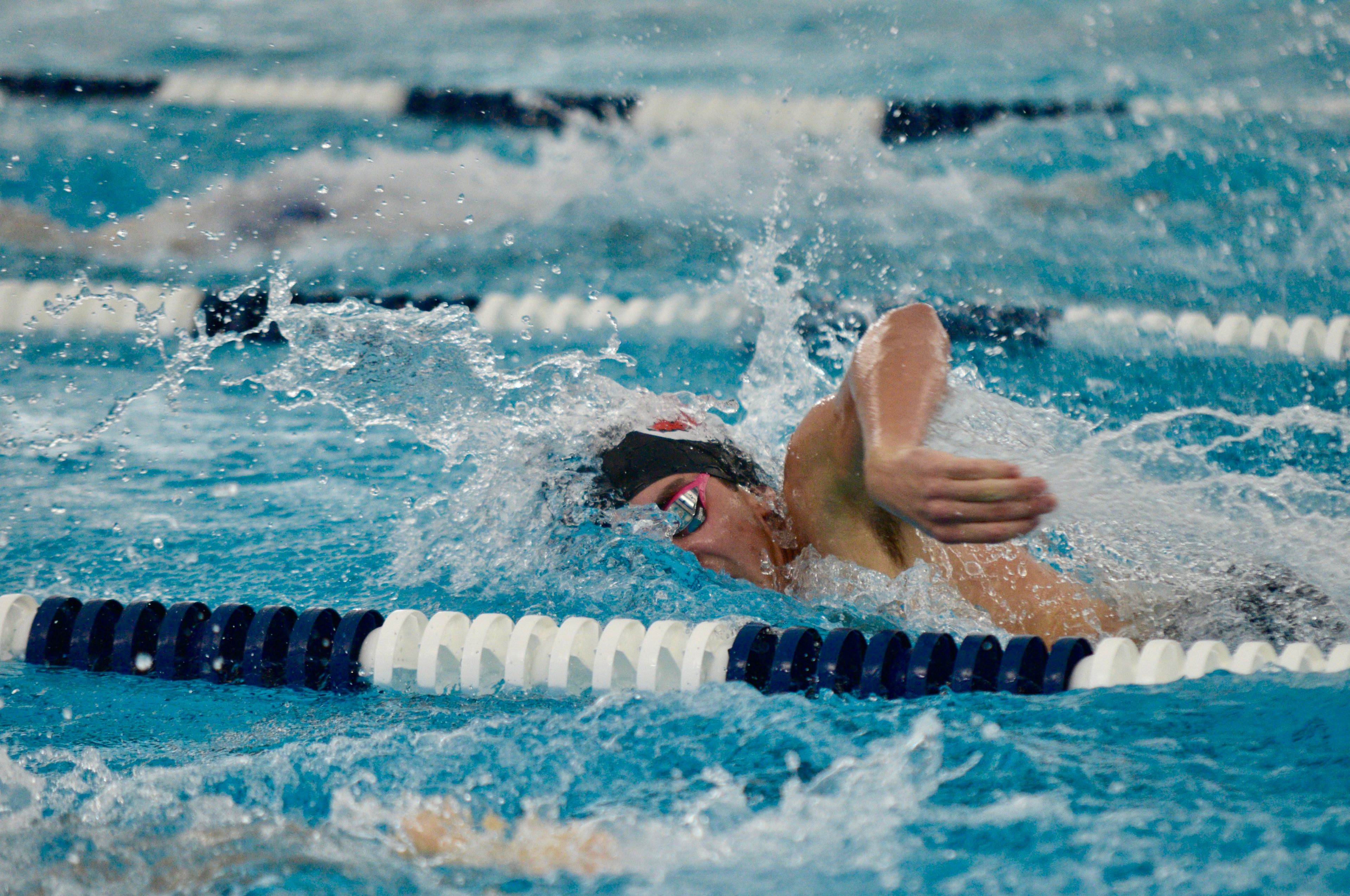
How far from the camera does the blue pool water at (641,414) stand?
1.34 metres

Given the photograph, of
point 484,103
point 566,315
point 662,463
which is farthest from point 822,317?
point 484,103

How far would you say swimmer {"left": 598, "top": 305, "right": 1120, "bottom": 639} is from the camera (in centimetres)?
162

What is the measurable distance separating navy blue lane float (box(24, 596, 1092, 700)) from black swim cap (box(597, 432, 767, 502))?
373 millimetres

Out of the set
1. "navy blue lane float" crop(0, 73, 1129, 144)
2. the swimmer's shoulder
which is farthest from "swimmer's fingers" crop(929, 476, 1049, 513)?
"navy blue lane float" crop(0, 73, 1129, 144)

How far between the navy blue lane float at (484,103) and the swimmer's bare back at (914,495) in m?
4.13

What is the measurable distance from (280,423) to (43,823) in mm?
2251

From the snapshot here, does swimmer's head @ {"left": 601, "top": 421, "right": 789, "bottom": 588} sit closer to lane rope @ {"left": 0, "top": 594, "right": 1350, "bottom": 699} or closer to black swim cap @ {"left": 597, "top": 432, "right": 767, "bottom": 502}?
black swim cap @ {"left": 597, "top": 432, "right": 767, "bottom": 502}

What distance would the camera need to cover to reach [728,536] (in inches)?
77.2

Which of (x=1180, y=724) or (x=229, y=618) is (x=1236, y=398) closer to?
(x=1180, y=724)

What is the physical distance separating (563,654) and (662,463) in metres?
0.44

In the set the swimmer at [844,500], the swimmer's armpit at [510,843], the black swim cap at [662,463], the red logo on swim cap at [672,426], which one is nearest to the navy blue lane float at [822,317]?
the red logo on swim cap at [672,426]

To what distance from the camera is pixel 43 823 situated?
1.45 m

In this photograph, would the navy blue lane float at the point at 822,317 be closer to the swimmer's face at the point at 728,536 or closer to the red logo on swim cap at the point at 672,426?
the red logo on swim cap at the point at 672,426

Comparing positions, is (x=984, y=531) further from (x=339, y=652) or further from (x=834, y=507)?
(x=339, y=652)
